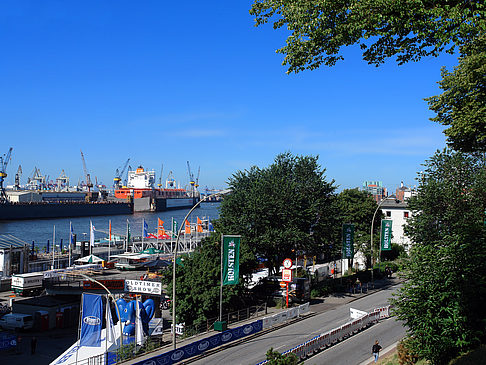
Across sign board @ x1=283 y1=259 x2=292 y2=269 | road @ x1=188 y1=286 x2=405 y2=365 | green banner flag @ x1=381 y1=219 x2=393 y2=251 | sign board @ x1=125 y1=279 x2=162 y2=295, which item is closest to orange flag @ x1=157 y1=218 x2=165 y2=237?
sign board @ x1=125 y1=279 x2=162 y2=295

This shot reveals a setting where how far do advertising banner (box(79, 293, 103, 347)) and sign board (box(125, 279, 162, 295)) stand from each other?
1362 cm

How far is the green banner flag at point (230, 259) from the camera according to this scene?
2828 centimetres

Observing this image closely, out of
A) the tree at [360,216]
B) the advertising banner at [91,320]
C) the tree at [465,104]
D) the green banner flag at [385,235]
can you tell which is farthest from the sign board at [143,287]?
the tree at [360,216]

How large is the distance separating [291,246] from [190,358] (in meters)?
19.9

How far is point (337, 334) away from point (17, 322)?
28302mm

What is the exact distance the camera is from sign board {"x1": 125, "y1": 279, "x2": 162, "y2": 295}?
3828 centimetres

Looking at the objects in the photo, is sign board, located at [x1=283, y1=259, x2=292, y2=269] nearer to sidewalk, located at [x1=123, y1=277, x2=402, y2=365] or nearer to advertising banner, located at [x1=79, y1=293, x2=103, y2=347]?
sidewalk, located at [x1=123, y1=277, x2=402, y2=365]

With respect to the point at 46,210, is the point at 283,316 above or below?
below

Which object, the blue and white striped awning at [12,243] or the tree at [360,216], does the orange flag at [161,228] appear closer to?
the blue and white striped awning at [12,243]

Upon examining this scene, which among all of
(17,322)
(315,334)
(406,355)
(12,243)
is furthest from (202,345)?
(12,243)

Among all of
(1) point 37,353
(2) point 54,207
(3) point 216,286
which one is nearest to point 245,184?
(3) point 216,286

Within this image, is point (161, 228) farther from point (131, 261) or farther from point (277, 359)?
point (277, 359)

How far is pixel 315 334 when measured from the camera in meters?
29.6

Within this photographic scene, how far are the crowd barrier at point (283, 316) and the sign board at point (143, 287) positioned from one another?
1147 cm
